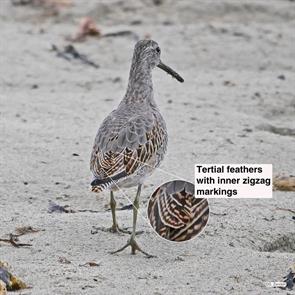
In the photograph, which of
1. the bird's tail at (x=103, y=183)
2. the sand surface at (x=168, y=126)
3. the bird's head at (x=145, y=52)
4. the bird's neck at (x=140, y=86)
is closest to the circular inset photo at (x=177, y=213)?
the sand surface at (x=168, y=126)

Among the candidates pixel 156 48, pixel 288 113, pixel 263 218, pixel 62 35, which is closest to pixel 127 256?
pixel 263 218

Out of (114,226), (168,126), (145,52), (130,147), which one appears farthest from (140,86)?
(168,126)

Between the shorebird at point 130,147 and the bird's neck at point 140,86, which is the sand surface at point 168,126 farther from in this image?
the bird's neck at point 140,86

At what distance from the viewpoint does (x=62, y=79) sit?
910 cm

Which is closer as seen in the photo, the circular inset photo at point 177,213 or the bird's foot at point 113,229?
the circular inset photo at point 177,213

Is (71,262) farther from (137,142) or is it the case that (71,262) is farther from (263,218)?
(263,218)

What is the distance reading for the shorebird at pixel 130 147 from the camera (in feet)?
16.6

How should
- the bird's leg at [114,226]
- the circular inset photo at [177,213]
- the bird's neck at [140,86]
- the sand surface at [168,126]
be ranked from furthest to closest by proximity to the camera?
the bird's neck at [140,86] → the bird's leg at [114,226] → the circular inset photo at [177,213] → the sand surface at [168,126]

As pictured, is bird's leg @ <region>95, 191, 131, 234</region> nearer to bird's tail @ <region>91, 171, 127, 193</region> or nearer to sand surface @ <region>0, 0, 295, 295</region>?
sand surface @ <region>0, 0, 295, 295</region>

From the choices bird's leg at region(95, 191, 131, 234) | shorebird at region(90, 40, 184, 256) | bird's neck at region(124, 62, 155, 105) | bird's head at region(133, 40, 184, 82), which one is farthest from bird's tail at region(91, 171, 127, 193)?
bird's head at region(133, 40, 184, 82)

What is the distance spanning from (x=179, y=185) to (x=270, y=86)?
411cm

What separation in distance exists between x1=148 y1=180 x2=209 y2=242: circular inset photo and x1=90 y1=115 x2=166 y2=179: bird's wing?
21 centimetres

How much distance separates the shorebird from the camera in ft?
16.6

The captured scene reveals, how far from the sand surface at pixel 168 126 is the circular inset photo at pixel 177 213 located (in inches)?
4.5
